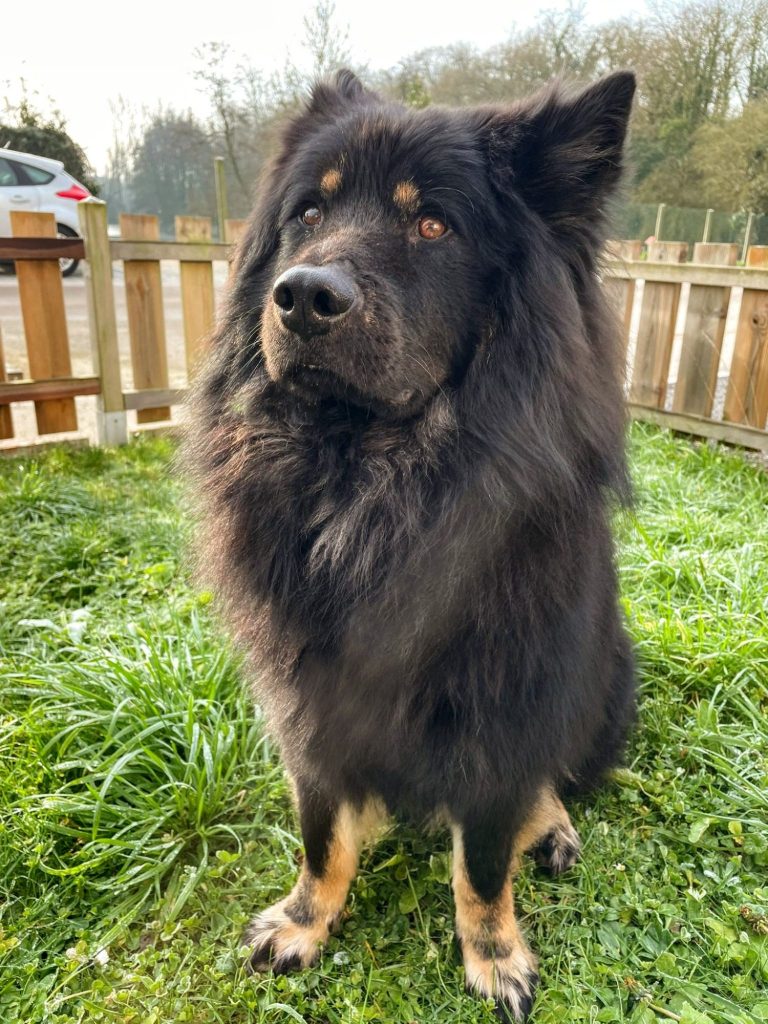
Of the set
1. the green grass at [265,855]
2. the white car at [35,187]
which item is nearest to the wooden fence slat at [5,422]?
the green grass at [265,855]

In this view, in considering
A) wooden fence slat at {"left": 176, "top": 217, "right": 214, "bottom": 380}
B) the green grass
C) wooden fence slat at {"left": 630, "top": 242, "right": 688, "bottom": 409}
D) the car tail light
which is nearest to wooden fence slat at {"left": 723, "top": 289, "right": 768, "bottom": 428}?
wooden fence slat at {"left": 630, "top": 242, "right": 688, "bottom": 409}

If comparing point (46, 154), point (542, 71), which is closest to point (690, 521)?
point (542, 71)

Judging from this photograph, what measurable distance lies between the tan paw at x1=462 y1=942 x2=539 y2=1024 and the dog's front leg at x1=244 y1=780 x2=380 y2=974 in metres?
0.35

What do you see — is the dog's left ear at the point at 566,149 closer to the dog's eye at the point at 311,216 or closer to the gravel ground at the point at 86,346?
the dog's eye at the point at 311,216

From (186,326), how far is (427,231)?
4.22 m

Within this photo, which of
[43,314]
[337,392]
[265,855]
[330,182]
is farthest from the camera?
[43,314]

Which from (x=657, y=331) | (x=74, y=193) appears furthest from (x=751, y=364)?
(x=74, y=193)

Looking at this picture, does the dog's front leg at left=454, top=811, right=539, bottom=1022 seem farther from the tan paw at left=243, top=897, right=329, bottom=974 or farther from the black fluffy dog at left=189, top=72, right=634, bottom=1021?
the tan paw at left=243, top=897, right=329, bottom=974

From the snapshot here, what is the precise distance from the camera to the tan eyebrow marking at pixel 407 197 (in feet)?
5.03

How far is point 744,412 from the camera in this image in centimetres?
472

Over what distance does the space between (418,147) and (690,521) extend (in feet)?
8.82

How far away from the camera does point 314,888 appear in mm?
1757

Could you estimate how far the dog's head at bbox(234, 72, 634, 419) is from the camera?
4.59 ft

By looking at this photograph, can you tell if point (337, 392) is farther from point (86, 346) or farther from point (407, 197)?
point (86, 346)
